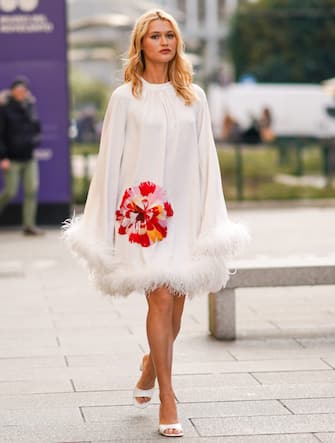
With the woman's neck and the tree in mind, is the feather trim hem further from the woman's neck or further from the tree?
the tree

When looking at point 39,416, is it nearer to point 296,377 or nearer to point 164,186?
point 164,186

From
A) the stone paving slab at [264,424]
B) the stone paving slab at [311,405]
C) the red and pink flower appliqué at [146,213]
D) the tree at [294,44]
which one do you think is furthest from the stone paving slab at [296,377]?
the tree at [294,44]

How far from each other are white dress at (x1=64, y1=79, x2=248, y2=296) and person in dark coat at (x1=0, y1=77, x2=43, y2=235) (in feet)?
31.3

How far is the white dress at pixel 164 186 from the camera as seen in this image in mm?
5594

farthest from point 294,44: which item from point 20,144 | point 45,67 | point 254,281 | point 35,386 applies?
point 35,386

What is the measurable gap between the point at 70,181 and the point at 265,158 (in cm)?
1090

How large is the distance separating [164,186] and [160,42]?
621mm

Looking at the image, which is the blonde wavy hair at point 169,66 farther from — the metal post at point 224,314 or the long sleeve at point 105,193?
the metal post at point 224,314

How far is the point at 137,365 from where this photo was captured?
23.5ft

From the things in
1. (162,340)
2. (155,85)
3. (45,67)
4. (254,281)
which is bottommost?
(254,281)

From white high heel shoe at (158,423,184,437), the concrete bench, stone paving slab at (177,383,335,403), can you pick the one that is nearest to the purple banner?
the concrete bench

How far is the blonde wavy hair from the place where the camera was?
18.5 ft

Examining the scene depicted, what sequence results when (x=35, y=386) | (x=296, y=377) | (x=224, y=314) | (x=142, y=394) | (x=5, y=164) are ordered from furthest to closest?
(x=5, y=164)
(x=224, y=314)
(x=296, y=377)
(x=35, y=386)
(x=142, y=394)

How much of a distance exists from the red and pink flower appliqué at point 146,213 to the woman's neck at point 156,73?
464 mm
